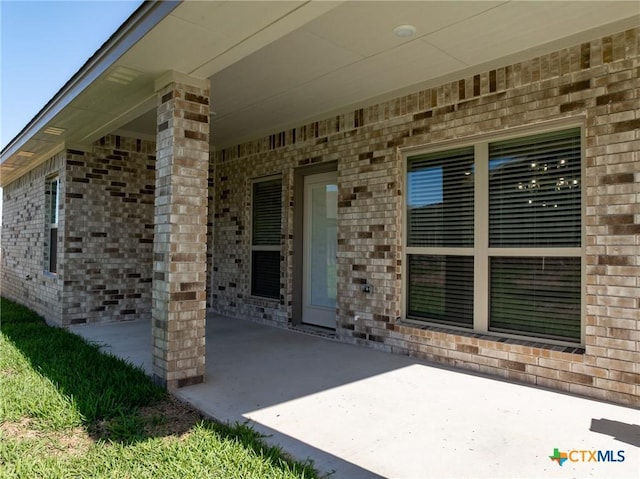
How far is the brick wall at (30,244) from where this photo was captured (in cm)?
671

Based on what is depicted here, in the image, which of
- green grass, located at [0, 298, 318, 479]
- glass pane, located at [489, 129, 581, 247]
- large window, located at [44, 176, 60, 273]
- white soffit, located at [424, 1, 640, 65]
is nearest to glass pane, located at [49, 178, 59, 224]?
large window, located at [44, 176, 60, 273]

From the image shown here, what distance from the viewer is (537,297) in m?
3.94

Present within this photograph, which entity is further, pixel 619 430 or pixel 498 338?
pixel 498 338

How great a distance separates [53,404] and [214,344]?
2143mm

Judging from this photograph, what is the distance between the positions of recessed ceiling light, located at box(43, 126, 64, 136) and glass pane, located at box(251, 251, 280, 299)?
3.13 metres

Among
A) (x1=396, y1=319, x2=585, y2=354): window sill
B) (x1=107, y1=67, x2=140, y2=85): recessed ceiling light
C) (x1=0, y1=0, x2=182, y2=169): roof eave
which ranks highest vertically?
(x1=0, y1=0, x2=182, y2=169): roof eave

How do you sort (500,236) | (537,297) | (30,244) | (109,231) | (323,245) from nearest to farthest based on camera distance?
(537,297)
(500,236)
(323,245)
(109,231)
(30,244)

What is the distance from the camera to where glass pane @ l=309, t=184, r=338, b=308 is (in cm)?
589

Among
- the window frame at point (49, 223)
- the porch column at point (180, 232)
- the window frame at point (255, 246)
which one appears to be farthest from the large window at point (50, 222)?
the porch column at point (180, 232)

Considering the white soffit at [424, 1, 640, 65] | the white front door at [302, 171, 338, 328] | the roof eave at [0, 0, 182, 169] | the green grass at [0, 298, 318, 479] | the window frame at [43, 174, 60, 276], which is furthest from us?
the window frame at [43, 174, 60, 276]

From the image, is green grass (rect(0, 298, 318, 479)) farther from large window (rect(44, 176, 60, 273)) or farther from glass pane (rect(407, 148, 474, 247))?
large window (rect(44, 176, 60, 273))

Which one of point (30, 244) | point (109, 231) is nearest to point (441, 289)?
point (109, 231)

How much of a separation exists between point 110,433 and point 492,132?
13.0 feet

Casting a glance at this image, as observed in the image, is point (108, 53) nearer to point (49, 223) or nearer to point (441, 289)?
point (441, 289)
